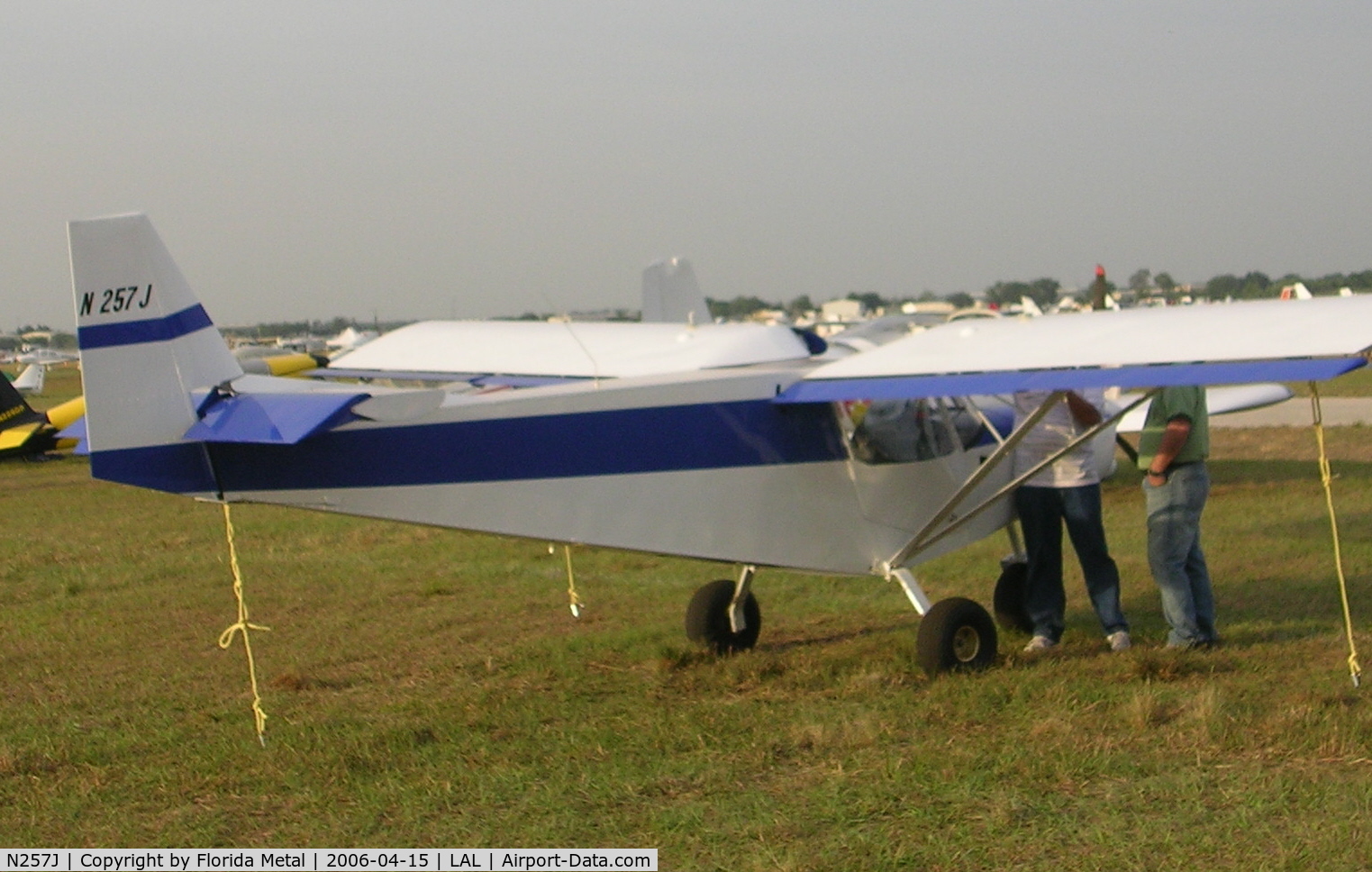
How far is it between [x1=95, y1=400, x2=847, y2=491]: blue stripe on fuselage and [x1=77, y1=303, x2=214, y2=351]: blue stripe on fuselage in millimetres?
454

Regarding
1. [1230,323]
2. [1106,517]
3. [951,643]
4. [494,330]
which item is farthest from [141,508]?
[1230,323]

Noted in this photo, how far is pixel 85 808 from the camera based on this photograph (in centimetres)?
503

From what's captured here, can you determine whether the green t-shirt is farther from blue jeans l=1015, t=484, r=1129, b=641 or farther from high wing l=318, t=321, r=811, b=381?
high wing l=318, t=321, r=811, b=381

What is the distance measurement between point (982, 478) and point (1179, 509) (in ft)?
3.76

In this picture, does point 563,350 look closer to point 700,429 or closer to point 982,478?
point 700,429

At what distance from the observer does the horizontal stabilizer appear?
17.8 ft

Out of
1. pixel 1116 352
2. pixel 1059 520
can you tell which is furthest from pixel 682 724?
pixel 1059 520

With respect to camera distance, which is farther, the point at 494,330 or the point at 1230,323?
the point at 494,330

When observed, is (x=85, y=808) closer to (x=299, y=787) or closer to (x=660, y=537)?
(x=299, y=787)

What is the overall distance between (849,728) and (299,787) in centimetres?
223

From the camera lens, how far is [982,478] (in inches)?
257

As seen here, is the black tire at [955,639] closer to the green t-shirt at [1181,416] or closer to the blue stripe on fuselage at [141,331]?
the green t-shirt at [1181,416]

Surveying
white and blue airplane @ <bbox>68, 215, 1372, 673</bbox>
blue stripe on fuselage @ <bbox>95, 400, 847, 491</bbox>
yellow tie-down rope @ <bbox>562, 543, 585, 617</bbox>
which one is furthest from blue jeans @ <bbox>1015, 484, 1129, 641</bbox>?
yellow tie-down rope @ <bbox>562, 543, 585, 617</bbox>

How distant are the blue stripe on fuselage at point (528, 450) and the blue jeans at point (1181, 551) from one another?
1767mm
